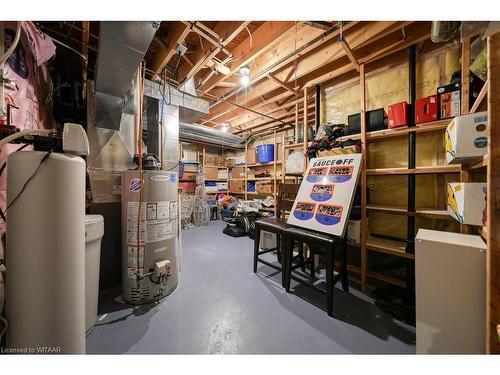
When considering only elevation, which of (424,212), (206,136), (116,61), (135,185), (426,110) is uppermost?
(206,136)

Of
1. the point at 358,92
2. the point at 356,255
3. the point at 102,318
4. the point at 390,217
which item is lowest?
the point at 102,318

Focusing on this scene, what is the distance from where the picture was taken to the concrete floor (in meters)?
1.30

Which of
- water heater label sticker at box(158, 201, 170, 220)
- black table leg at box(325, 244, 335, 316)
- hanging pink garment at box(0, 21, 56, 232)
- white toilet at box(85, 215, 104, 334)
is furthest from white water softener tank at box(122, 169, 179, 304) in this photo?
black table leg at box(325, 244, 335, 316)

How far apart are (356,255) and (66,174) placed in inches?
114

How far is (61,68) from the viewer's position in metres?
2.08

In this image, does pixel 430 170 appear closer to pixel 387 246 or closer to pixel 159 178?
pixel 387 246

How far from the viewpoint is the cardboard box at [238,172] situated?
19.2 ft

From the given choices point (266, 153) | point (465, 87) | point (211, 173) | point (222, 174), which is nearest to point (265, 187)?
point (266, 153)

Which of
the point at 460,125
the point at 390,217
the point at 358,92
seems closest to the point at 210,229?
the point at 390,217

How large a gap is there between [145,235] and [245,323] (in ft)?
3.80

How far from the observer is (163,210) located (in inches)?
71.4

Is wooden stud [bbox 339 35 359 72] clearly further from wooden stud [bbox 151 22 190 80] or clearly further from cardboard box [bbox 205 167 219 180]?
cardboard box [bbox 205 167 219 180]

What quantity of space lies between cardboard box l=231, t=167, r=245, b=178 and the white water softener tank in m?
4.07

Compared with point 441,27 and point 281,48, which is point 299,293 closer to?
point 441,27
